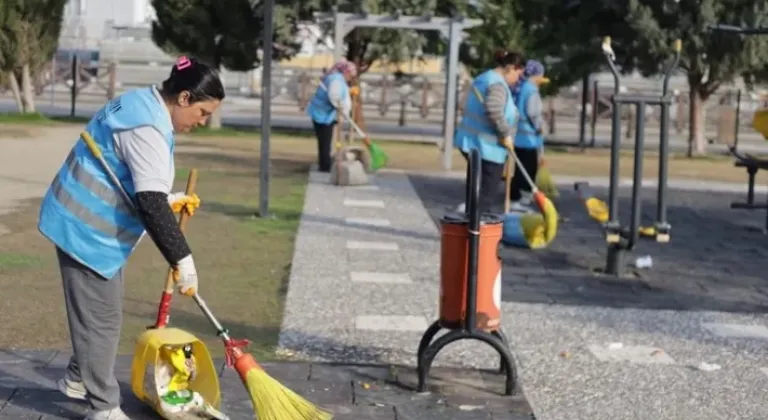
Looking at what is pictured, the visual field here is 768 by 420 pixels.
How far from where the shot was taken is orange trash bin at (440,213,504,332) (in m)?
5.91

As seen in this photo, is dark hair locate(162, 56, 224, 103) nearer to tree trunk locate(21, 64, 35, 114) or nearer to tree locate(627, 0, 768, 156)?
tree locate(627, 0, 768, 156)

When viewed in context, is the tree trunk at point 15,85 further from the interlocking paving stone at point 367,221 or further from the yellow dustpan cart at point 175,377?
the yellow dustpan cart at point 175,377

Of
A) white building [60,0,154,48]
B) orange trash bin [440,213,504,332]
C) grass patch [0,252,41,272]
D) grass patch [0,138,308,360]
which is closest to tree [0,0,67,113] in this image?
grass patch [0,138,308,360]

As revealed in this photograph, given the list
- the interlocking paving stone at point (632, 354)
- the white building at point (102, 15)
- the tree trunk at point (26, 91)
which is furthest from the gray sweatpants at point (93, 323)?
the white building at point (102, 15)

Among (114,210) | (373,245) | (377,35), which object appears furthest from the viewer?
(377,35)

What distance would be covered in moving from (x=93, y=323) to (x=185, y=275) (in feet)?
1.64

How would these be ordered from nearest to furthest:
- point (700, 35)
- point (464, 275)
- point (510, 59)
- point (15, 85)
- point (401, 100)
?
point (464, 275) < point (510, 59) < point (700, 35) < point (15, 85) < point (401, 100)

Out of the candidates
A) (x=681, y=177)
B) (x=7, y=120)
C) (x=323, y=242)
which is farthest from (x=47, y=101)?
(x=323, y=242)

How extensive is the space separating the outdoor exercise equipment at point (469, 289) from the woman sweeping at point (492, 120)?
435 centimetres

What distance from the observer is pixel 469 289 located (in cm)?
578

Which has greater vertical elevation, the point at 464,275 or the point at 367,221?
the point at 464,275

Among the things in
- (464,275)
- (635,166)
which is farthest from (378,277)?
(464,275)

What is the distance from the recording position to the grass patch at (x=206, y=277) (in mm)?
6996

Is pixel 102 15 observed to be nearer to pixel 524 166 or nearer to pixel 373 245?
pixel 524 166
